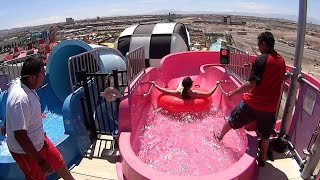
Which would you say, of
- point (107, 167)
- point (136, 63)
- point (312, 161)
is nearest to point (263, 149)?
point (312, 161)

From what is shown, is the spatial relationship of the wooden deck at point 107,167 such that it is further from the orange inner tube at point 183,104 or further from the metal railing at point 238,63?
the metal railing at point 238,63

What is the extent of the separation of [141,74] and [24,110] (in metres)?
4.02

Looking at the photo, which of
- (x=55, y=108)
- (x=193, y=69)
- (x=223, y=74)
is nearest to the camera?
(x=223, y=74)

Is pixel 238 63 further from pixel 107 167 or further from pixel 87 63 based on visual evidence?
pixel 107 167

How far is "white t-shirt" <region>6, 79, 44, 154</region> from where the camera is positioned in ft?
8.63

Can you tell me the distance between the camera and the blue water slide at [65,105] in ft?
14.8

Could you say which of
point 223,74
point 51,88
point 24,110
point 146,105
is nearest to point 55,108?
point 51,88

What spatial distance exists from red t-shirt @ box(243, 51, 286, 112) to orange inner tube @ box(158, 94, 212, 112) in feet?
8.78

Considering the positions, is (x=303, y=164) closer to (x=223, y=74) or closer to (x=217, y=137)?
(x=217, y=137)

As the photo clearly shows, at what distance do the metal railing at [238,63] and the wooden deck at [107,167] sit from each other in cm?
209

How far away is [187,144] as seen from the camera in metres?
5.26

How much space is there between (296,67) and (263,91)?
69 cm

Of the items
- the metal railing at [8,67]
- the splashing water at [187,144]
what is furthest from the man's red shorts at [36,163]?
the metal railing at [8,67]

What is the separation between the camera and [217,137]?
198 inches
